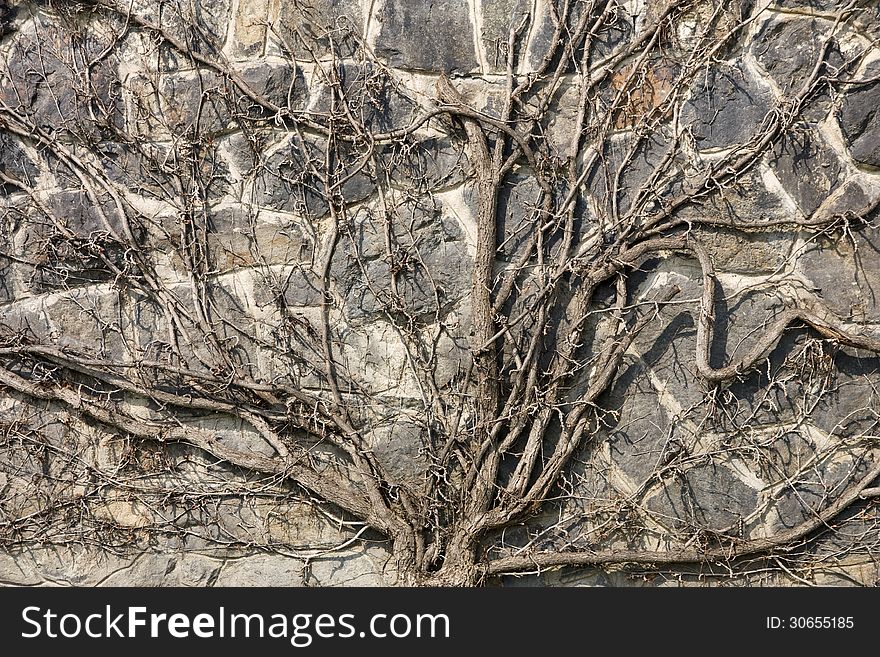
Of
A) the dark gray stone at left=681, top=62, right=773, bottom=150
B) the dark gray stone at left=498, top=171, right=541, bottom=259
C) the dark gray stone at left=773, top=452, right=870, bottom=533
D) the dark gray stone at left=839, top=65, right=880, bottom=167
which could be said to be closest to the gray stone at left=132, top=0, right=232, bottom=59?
the dark gray stone at left=498, top=171, right=541, bottom=259

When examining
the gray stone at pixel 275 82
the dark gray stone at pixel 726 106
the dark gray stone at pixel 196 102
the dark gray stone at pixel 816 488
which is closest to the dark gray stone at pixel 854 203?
the dark gray stone at pixel 726 106

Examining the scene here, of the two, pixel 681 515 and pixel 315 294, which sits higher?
pixel 315 294

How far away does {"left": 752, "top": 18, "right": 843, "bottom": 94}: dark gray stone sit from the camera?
2.42 m

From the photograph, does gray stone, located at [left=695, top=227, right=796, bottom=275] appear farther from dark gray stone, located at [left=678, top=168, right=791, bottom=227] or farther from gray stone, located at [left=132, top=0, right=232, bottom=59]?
gray stone, located at [left=132, top=0, right=232, bottom=59]

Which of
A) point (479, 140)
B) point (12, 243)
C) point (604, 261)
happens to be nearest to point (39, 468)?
point (12, 243)

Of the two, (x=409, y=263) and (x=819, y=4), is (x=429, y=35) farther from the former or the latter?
(x=819, y=4)

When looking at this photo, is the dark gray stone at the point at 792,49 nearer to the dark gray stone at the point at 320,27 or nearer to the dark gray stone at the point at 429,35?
the dark gray stone at the point at 429,35

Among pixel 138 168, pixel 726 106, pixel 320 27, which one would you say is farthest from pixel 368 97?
pixel 726 106

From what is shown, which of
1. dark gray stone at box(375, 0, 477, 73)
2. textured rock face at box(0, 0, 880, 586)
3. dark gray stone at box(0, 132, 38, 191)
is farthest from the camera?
dark gray stone at box(0, 132, 38, 191)

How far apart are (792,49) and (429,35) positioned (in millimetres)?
1128

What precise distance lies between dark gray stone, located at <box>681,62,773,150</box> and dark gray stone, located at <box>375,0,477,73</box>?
2.38ft

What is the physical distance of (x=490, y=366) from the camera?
2.57 m
